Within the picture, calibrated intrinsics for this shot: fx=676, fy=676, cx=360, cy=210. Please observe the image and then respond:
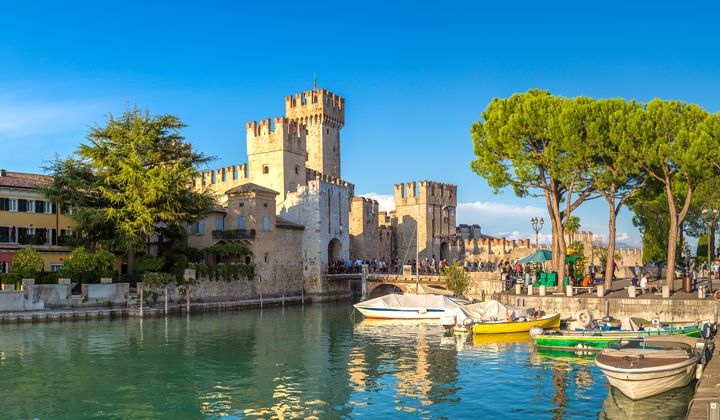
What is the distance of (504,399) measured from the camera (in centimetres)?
1580

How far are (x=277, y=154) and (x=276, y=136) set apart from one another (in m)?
1.45

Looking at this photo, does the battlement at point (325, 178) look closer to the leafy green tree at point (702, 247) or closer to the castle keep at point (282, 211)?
the castle keep at point (282, 211)

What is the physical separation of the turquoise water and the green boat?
2.21ft

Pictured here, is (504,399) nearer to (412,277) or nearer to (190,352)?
(190,352)

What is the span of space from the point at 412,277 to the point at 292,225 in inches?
392

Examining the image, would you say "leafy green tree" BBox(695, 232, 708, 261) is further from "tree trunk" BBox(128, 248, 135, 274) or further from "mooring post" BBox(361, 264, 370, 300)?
"tree trunk" BBox(128, 248, 135, 274)

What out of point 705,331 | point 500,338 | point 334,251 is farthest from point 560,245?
point 334,251

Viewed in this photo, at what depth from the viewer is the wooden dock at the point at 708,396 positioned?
8.50 meters

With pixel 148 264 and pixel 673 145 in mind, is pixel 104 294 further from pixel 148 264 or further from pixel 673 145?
pixel 673 145

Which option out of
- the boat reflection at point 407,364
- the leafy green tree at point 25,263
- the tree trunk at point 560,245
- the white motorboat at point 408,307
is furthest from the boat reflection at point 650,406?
the leafy green tree at point 25,263

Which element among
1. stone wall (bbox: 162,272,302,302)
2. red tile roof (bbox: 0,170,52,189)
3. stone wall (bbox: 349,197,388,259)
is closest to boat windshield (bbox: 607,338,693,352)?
stone wall (bbox: 162,272,302,302)

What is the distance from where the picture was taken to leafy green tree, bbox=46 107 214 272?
37.6 m

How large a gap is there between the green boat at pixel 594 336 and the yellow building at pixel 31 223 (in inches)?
1138

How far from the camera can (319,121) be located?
6406cm
